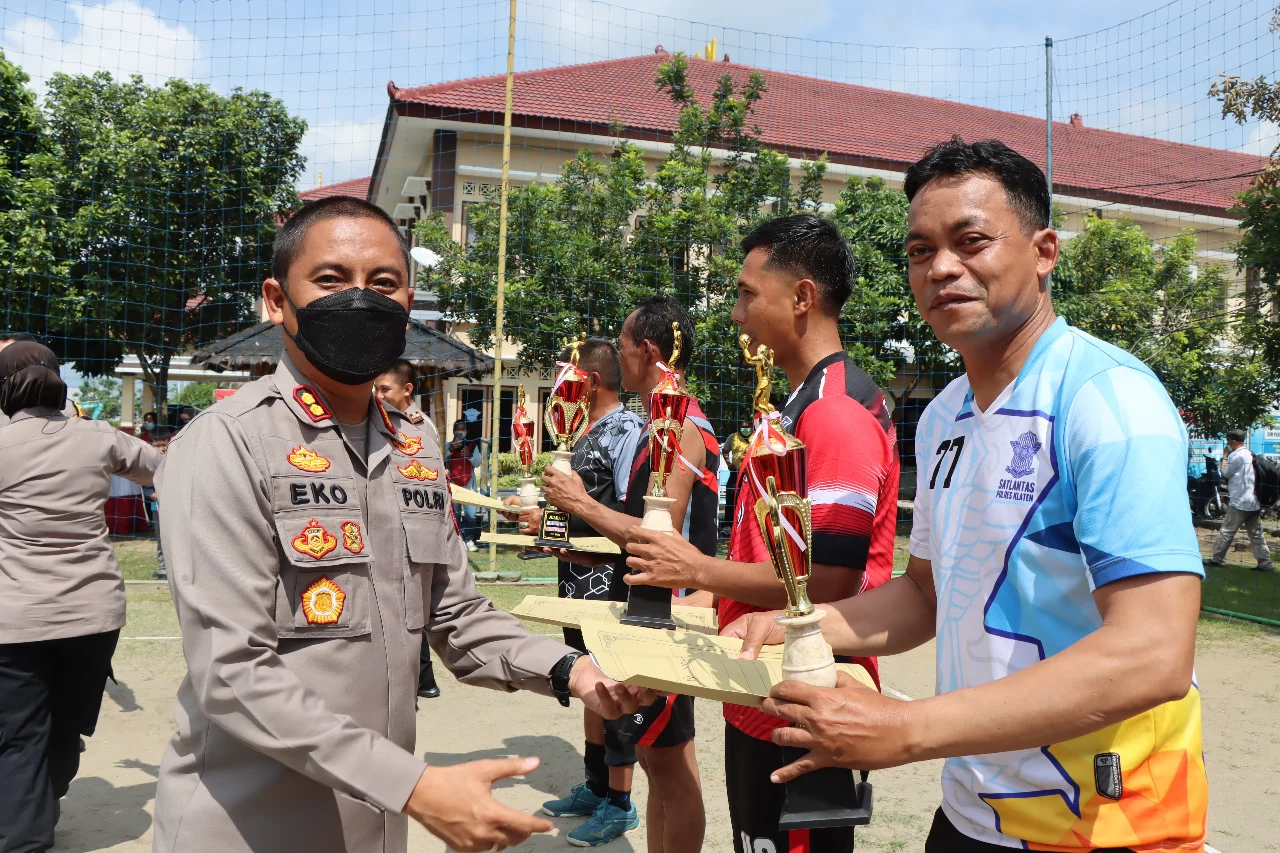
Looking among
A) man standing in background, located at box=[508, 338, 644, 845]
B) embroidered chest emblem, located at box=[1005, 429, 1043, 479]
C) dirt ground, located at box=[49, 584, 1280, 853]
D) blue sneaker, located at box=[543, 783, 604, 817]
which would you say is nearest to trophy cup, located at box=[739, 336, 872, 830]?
embroidered chest emblem, located at box=[1005, 429, 1043, 479]

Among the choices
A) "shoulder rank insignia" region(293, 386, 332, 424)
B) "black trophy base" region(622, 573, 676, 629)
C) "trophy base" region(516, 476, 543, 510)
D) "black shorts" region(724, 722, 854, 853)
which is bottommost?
"black shorts" region(724, 722, 854, 853)

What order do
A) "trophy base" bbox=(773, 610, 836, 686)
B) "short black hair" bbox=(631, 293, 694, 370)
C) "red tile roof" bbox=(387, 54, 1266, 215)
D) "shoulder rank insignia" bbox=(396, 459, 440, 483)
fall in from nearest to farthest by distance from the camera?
1. "trophy base" bbox=(773, 610, 836, 686)
2. "shoulder rank insignia" bbox=(396, 459, 440, 483)
3. "short black hair" bbox=(631, 293, 694, 370)
4. "red tile roof" bbox=(387, 54, 1266, 215)

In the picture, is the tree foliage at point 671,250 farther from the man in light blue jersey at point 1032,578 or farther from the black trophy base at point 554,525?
the man in light blue jersey at point 1032,578

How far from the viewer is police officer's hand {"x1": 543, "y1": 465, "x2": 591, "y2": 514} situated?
3442 millimetres

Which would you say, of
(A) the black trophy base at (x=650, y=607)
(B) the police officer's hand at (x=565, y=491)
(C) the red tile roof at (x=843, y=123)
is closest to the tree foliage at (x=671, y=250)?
(C) the red tile roof at (x=843, y=123)

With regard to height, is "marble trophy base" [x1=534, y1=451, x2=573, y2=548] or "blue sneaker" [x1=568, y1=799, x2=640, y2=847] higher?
"marble trophy base" [x1=534, y1=451, x2=573, y2=548]

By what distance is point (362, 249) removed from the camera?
1875mm

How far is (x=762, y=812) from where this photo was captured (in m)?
2.30

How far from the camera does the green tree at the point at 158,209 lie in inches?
424

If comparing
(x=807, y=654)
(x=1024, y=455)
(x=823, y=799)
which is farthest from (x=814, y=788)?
(x=1024, y=455)

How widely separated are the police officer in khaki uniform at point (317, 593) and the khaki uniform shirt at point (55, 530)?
2264 mm

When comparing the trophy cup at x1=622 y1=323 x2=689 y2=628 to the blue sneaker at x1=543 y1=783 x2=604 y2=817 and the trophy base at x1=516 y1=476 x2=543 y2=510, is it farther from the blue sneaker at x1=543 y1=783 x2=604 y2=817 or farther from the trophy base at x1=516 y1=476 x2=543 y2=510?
the blue sneaker at x1=543 y1=783 x2=604 y2=817

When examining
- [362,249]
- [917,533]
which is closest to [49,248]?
[362,249]

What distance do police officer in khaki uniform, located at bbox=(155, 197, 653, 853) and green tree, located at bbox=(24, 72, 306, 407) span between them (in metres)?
9.22
